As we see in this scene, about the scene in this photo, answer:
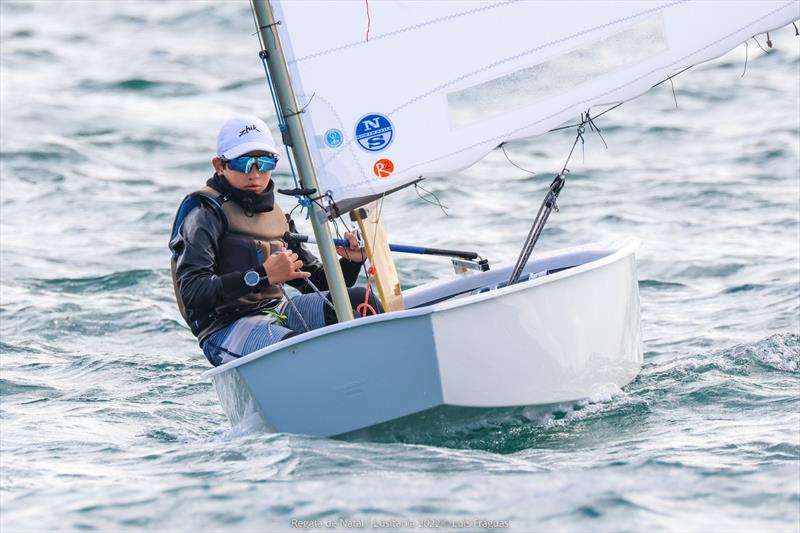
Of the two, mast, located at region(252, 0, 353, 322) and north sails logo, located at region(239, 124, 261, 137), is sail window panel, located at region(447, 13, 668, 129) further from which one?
north sails logo, located at region(239, 124, 261, 137)

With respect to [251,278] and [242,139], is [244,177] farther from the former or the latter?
[251,278]

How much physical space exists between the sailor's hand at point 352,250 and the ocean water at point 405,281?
81 centimetres

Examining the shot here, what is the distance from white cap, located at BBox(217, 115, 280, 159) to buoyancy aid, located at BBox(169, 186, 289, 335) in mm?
161

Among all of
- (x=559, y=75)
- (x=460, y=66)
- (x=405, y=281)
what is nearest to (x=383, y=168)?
(x=460, y=66)

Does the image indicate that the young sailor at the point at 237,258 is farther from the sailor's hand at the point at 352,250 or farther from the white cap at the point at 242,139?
the sailor's hand at the point at 352,250

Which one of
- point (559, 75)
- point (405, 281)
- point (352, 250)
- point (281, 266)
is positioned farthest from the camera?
point (405, 281)

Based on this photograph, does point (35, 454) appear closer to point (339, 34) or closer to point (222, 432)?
point (222, 432)

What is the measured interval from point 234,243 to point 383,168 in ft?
1.96

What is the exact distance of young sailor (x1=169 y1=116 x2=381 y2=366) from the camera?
4.35 m

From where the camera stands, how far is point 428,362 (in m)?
4.00

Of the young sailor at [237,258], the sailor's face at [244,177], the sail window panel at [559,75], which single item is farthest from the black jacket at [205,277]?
the sail window panel at [559,75]

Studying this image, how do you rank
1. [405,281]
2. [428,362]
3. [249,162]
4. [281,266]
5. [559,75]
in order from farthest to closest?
[405,281]
[249,162]
[559,75]
[281,266]
[428,362]

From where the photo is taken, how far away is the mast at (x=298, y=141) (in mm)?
4285

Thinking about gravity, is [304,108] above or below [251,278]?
above
